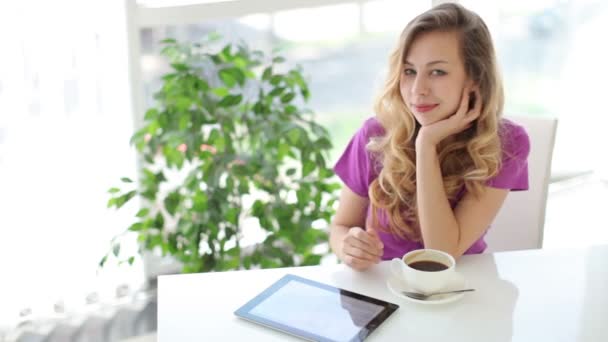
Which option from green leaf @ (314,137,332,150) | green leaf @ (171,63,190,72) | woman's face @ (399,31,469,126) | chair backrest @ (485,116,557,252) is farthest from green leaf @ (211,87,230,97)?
chair backrest @ (485,116,557,252)

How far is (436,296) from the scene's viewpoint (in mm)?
1355

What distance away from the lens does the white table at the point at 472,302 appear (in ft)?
4.07

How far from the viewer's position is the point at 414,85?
1653 mm

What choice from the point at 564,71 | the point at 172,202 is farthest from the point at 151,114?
→ the point at 564,71

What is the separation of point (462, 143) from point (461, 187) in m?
0.11

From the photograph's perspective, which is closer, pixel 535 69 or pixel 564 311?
pixel 564 311

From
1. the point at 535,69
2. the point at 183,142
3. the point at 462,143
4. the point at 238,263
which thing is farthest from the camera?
the point at 535,69

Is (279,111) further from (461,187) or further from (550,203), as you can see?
(550,203)

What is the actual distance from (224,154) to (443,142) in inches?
33.3

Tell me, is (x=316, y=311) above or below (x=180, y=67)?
Result: below

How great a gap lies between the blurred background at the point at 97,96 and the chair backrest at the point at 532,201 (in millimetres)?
440

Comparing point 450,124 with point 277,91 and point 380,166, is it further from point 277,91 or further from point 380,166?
point 277,91

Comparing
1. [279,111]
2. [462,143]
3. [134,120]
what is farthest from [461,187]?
[134,120]

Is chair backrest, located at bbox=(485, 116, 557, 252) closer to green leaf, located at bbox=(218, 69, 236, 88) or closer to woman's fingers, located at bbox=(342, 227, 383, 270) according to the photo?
woman's fingers, located at bbox=(342, 227, 383, 270)
